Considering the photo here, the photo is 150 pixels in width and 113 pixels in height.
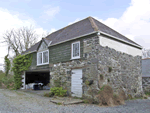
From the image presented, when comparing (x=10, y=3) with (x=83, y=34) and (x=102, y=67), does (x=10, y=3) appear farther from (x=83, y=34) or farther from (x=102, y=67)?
(x=102, y=67)

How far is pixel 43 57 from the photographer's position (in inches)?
547

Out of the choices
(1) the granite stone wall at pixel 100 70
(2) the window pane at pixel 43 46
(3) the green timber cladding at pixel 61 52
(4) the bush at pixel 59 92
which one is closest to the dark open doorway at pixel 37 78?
(2) the window pane at pixel 43 46

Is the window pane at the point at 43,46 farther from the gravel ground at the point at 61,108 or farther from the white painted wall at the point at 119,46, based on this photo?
the gravel ground at the point at 61,108

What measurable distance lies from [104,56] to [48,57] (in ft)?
18.3

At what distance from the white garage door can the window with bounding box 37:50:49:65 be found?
3.76m

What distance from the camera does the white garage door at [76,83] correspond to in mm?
10021

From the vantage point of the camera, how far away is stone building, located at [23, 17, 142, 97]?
9281 mm

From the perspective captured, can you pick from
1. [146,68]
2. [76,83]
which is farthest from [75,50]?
[146,68]

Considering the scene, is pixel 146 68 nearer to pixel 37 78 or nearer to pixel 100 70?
pixel 100 70

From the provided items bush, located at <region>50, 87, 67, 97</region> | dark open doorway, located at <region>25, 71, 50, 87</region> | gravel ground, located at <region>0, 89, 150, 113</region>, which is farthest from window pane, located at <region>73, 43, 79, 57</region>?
dark open doorway, located at <region>25, 71, 50, 87</region>

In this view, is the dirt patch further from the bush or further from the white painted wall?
the bush

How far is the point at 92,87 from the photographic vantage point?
9.08 metres

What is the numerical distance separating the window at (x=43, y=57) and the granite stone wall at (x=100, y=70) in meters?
1.25

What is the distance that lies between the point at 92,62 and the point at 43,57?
6.14m
